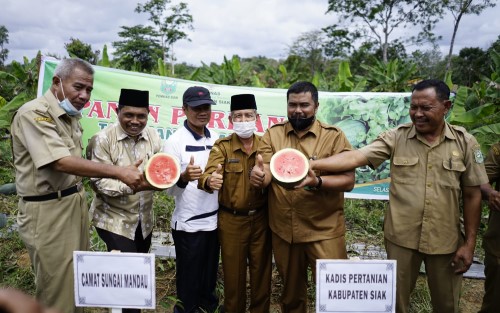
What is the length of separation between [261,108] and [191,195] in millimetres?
2958

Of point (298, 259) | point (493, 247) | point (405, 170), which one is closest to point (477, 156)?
point (405, 170)

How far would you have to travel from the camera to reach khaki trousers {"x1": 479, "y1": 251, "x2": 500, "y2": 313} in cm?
314

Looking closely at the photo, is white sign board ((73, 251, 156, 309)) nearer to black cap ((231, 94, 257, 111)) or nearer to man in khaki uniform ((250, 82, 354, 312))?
man in khaki uniform ((250, 82, 354, 312))

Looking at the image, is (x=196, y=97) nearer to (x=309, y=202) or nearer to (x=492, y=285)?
(x=309, y=202)

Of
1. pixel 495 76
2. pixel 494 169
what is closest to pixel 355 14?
pixel 495 76

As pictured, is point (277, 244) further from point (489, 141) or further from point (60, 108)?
point (489, 141)

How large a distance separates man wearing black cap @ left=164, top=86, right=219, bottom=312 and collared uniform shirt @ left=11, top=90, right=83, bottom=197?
0.89 meters

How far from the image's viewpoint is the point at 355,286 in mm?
2309

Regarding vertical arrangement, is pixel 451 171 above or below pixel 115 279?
above

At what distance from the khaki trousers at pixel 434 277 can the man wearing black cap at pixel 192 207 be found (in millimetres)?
1603

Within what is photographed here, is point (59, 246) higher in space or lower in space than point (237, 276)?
higher

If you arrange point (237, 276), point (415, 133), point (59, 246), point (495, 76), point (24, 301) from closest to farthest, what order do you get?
point (24, 301) → point (59, 246) → point (415, 133) → point (237, 276) → point (495, 76)

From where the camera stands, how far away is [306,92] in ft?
9.96

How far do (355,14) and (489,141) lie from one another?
25852 mm
